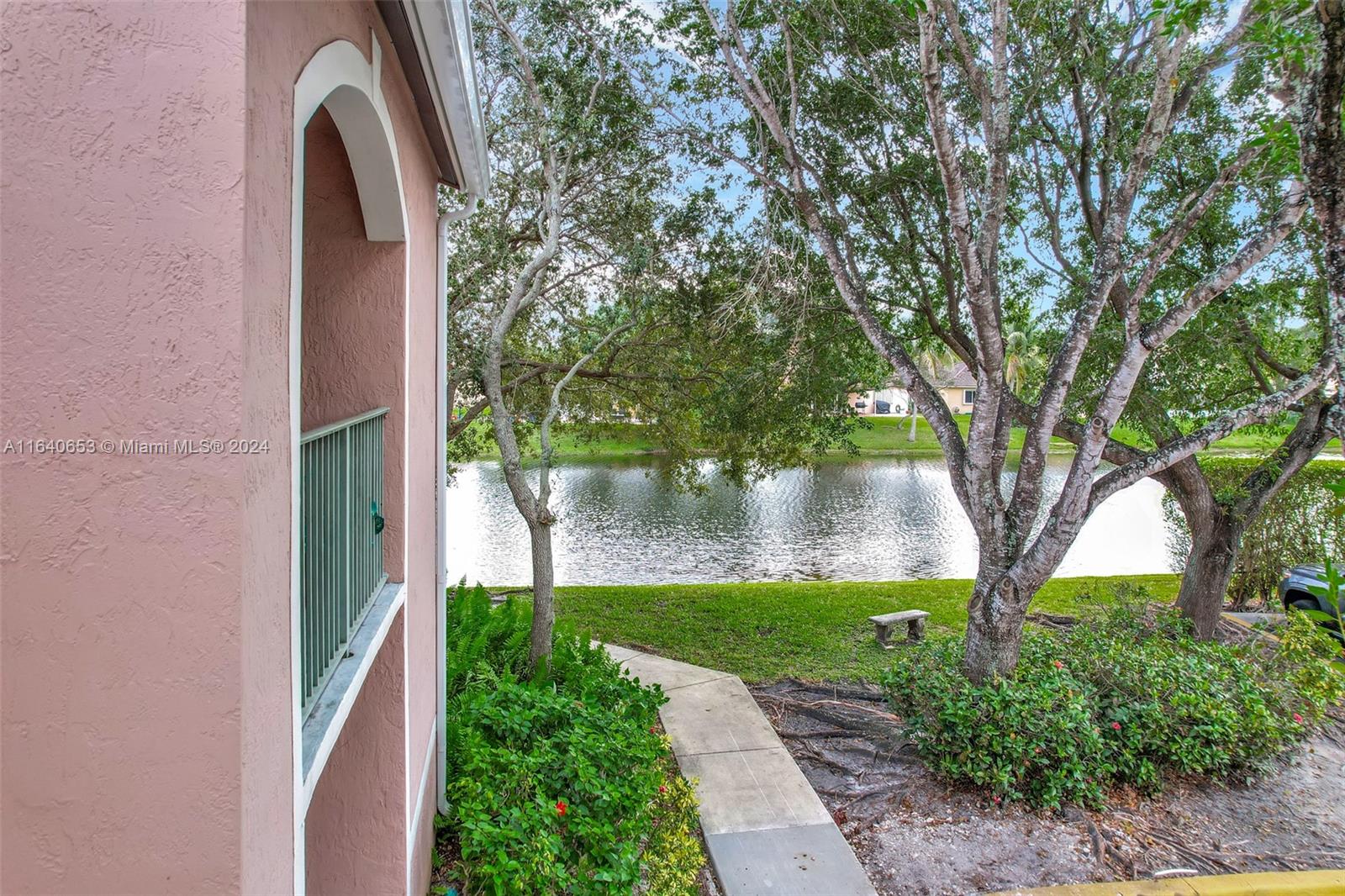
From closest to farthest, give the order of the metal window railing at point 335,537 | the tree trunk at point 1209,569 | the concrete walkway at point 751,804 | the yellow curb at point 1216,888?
the metal window railing at point 335,537
the yellow curb at point 1216,888
the concrete walkway at point 751,804
the tree trunk at point 1209,569

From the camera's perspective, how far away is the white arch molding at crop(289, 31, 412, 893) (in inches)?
73.4

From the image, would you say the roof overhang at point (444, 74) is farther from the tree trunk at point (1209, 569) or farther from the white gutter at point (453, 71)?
the tree trunk at point (1209, 569)

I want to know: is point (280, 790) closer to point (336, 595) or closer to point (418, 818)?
point (336, 595)

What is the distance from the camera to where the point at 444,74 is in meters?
3.29

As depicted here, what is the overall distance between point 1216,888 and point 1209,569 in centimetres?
539

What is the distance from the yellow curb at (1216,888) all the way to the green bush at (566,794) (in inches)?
82.2

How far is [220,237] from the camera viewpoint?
145 centimetres

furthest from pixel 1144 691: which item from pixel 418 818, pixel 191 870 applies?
pixel 191 870

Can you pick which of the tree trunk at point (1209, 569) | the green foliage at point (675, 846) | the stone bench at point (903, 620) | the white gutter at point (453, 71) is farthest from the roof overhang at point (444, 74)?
the tree trunk at point (1209, 569)

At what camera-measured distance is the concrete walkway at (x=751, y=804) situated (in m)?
4.44

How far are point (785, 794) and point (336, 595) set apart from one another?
3980 mm

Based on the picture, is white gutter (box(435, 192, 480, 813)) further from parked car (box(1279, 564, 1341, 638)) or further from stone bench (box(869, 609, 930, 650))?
parked car (box(1279, 564, 1341, 638))

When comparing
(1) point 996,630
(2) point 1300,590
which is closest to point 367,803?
(1) point 996,630

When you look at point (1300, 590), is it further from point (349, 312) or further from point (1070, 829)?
point (349, 312)
